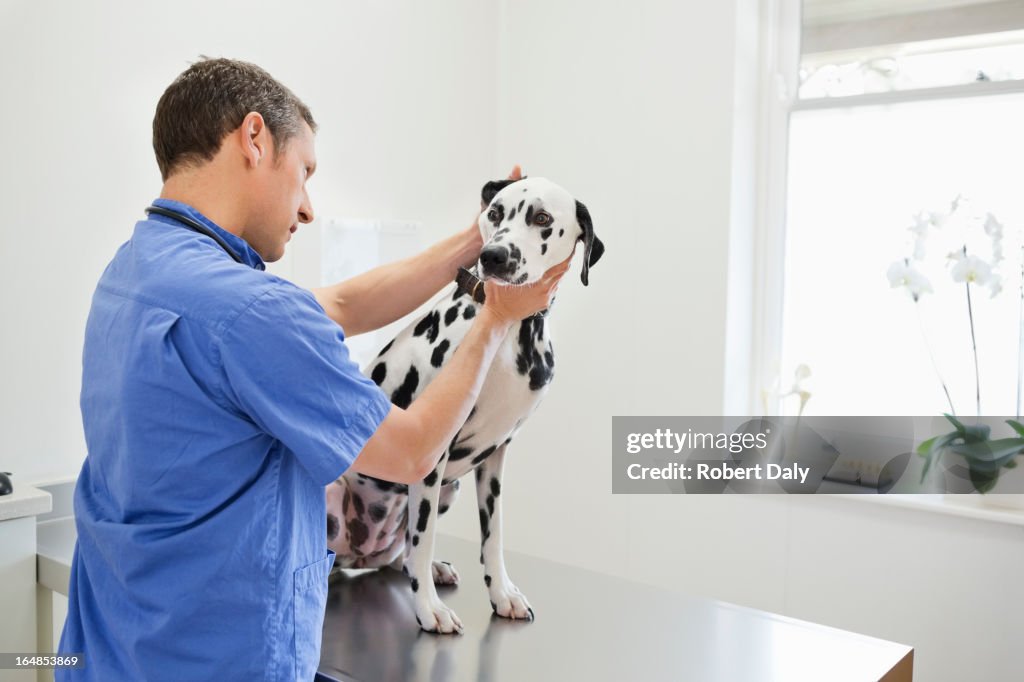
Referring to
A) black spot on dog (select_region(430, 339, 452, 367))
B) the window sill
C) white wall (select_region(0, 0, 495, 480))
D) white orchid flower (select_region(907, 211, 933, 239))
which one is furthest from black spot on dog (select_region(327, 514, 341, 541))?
white orchid flower (select_region(907, 211, 933, 239))

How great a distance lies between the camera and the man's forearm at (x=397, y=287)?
1.51m

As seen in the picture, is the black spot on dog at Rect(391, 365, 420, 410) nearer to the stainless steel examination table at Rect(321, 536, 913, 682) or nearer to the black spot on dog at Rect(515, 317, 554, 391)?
the black spot on dog at Rect(515, 317, 554, 391)

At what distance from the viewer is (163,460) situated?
0.97 metres

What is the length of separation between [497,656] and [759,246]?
1975 mm

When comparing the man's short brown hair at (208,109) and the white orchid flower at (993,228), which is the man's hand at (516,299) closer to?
the man's short brown hair at (208,109)

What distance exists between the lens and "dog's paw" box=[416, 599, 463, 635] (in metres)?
1.40

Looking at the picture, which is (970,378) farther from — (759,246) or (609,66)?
(609,66)

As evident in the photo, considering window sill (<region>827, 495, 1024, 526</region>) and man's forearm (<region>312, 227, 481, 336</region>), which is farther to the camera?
window sill (<region>827, 495, 1024, 526</region>)

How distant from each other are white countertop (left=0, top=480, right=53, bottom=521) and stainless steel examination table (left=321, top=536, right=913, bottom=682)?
23.7 inches

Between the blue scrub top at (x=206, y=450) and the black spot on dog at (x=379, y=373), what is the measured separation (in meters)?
0.34

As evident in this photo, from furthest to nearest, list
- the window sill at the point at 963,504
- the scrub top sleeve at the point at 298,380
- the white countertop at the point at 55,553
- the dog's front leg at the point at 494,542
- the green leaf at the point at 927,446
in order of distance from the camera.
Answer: the green leaf at the point at 927,446
the window sill at the point at 963,504
the white countertop at the point at 55,553
the dog's front leg at the point at 494,542
the scrub top sleeve at the point at 298,380

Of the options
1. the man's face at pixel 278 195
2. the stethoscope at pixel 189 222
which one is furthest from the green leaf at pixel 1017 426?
the stethoscope at pixel 189 222

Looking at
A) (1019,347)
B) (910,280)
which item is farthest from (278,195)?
(1019,347)

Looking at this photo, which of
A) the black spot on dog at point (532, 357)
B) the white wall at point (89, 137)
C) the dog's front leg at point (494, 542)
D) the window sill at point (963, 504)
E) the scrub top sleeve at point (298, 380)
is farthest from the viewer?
the window sill at point (963, 504)
